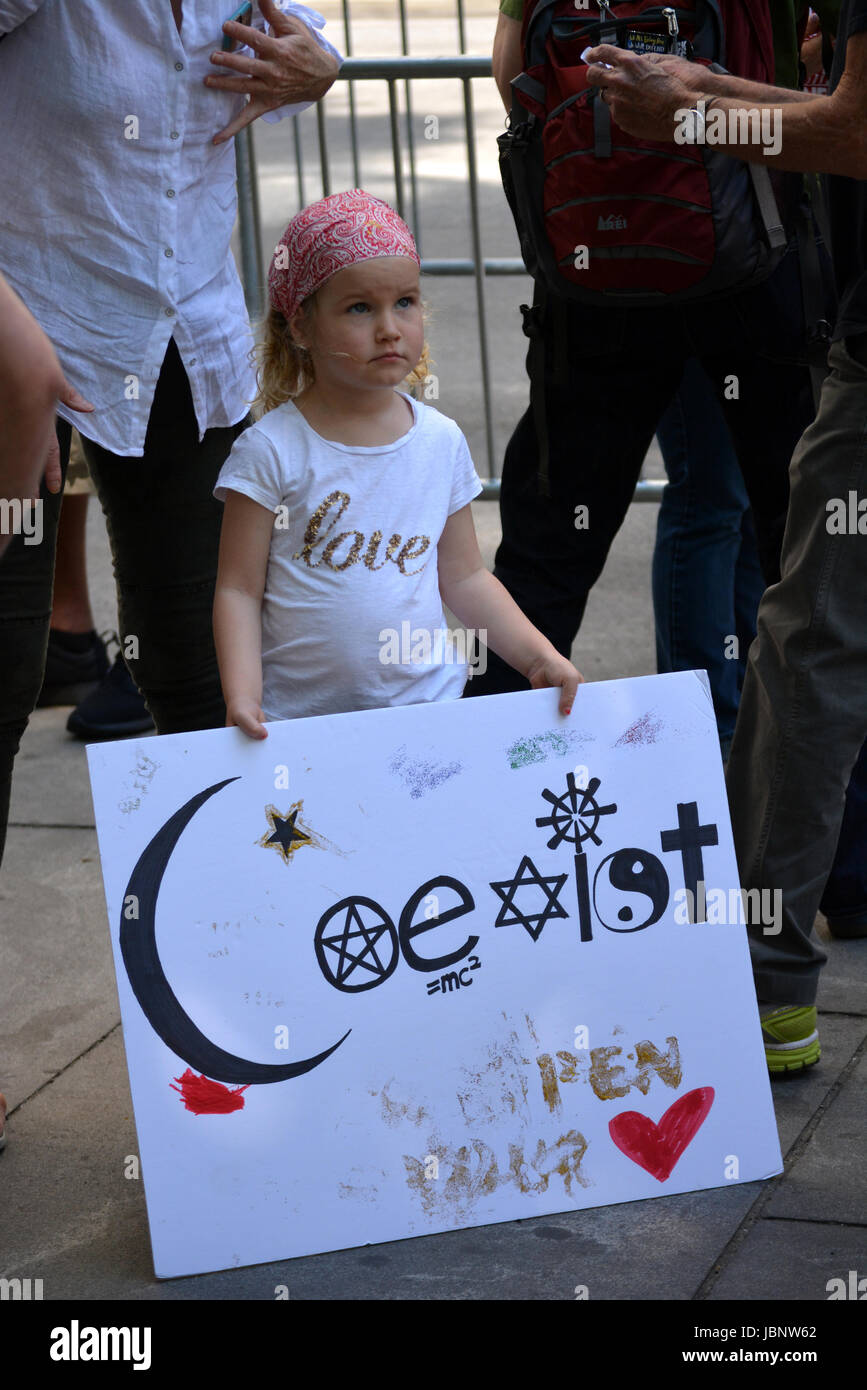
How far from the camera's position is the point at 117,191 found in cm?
281

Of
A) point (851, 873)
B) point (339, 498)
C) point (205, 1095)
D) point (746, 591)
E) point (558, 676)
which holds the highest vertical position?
point (339, 498)

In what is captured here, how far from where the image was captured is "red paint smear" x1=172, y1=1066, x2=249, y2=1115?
248cm

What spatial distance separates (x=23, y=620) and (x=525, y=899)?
2.96 ft

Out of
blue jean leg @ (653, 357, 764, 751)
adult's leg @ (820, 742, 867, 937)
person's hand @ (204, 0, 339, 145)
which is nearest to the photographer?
person's hand @ (204, 0, 339, 145)

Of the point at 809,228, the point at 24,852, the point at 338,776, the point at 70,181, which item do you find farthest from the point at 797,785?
the point at 24,852

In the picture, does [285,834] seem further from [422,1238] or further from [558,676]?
[422,1238]

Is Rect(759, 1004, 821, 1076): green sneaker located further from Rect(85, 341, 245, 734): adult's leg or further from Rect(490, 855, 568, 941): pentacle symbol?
Rect(85, 341, 245, 734): adult's leg

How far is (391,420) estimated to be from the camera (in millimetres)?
2764

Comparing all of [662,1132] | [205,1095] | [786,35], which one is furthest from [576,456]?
[205,1095]

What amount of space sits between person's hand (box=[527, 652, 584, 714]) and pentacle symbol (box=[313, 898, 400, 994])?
41cm

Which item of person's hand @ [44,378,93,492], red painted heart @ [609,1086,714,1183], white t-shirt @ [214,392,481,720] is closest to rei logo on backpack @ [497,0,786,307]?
white t-shirt @ [214,392,481,720]
